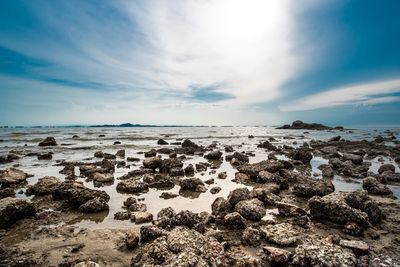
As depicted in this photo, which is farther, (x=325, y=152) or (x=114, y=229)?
(x=325, y=152)

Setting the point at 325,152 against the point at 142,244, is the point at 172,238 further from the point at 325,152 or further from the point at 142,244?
the point at 325,152

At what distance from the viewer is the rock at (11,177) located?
7724 mm

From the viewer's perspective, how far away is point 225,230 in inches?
169

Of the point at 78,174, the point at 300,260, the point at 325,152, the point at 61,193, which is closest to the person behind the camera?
the point at 300,260

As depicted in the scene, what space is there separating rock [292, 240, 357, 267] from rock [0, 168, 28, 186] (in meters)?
10.7

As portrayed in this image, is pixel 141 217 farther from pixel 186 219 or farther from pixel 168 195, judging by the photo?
pixel 168 195

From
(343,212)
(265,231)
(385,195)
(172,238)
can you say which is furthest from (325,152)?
(172,238)

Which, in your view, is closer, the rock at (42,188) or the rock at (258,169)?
the rock at (42,188)

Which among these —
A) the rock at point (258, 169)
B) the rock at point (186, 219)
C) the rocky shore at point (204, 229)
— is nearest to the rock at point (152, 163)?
the rocky shore at point (204, 229)

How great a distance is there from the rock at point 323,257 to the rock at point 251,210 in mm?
1617

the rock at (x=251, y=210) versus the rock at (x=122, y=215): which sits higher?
the rock at (x=251, y=210)

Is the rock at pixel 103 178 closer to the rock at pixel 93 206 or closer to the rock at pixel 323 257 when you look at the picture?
the rock at pixel 93 206

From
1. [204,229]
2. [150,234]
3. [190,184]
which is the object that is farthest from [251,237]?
[190,184]

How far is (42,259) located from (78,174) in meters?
7.24
